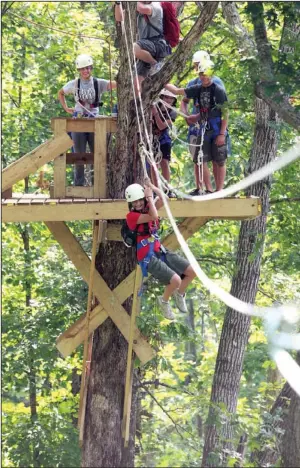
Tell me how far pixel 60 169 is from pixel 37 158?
0.24 meters

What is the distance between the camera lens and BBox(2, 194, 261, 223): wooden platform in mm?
9320

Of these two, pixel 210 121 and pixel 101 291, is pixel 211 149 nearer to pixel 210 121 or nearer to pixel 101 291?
pixel 210 121

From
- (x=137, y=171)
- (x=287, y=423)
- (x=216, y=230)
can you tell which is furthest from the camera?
(x=216, y=230)

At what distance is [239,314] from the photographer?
13125 mm

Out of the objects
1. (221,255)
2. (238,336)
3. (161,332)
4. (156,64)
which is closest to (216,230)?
(221,255)

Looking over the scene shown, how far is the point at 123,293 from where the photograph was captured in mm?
10562

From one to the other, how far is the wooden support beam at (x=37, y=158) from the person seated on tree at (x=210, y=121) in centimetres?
124

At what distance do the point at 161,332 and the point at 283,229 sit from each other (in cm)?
263

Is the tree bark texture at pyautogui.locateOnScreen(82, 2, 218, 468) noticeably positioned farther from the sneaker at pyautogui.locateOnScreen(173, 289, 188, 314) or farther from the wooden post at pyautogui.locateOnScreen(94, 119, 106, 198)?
the sneaker at pyautogui.locateOnScreen(173, 289, 188, 314)

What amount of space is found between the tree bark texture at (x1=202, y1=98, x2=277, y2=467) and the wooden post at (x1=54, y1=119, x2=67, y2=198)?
3396 millimetres

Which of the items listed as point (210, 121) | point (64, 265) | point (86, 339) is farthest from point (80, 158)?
point (64, 265)

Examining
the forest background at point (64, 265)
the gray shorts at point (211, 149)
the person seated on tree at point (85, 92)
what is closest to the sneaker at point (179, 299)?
the gray shorts at point (211, 149)

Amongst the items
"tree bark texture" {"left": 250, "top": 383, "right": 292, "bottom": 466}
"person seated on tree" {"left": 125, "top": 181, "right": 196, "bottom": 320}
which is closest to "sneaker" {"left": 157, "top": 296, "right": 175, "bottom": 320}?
"person seated on tree" {"left": 125, "top": 181, "right": 196, "bottom": 320}

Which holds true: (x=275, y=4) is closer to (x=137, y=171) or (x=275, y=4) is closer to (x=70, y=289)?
(x=137, y=171)
